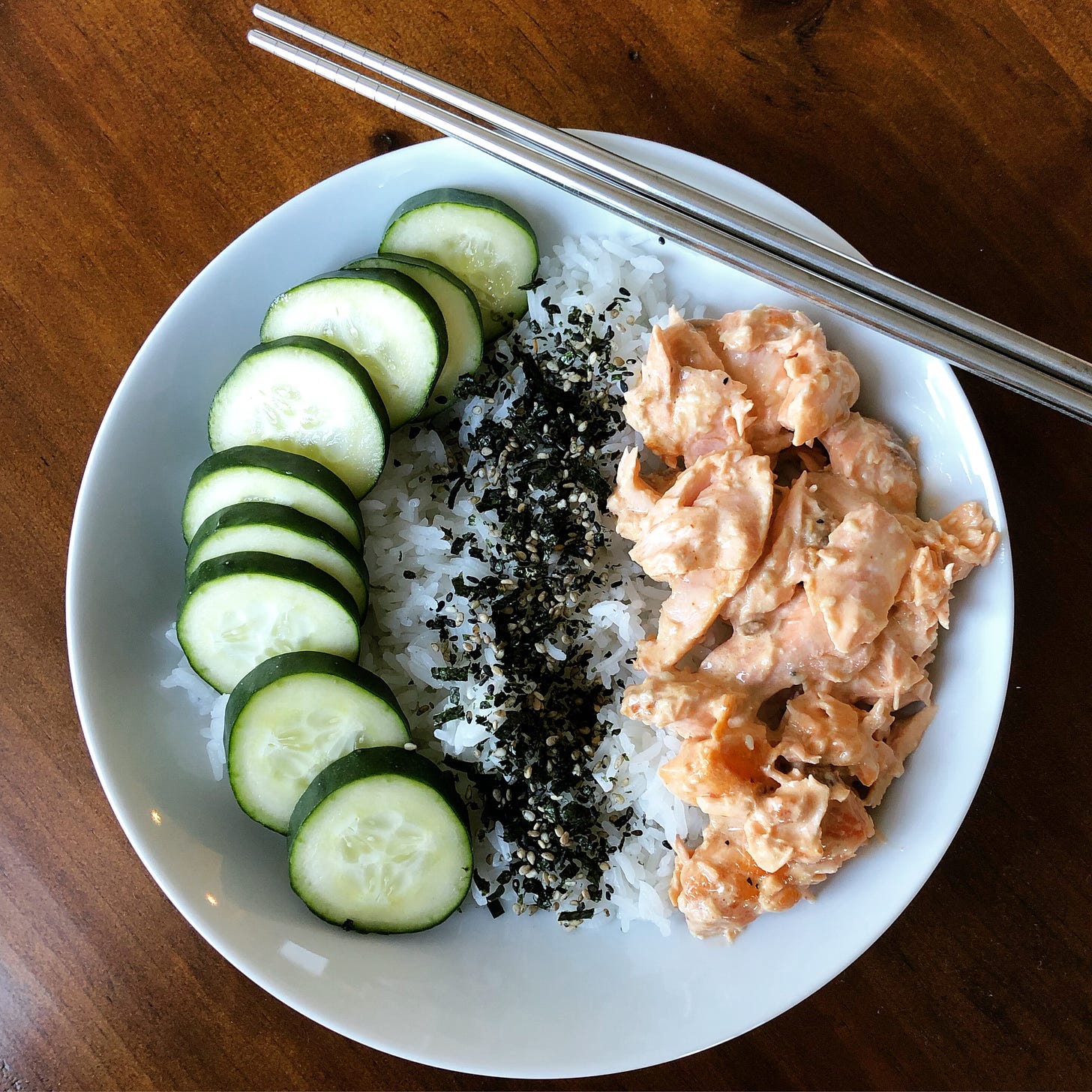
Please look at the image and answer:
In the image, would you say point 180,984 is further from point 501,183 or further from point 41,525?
point 501,183

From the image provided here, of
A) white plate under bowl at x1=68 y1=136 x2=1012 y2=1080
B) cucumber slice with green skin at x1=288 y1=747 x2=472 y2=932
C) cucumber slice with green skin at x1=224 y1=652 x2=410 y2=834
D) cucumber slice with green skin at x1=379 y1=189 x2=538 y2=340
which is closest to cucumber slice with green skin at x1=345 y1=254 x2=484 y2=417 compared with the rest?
cucumber slice with green skin at x1=379 y1=189 x2=538 y2=340

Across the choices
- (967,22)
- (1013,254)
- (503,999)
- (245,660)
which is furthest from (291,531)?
(967,22)

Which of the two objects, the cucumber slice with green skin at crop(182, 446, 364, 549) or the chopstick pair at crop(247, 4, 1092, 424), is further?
the cucumber slice with green skin at crop(182, 446, 364, 549)

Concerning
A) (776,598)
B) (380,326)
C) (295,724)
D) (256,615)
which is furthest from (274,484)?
(776,598)

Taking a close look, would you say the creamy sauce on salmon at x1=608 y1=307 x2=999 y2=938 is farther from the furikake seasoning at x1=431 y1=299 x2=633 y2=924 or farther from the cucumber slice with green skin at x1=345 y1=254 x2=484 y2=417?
the cucumber slice with green skin at x1=345 y1=254 x2=484 y2=417

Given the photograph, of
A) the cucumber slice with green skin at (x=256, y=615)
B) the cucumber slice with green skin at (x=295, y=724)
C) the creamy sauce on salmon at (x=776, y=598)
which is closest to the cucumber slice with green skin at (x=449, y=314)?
the creamy sauce on salmon at (x=776, y=598)

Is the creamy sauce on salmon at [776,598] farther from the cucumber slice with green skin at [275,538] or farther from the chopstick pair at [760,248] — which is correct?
the cucumber slice with green skin at [275,538]
